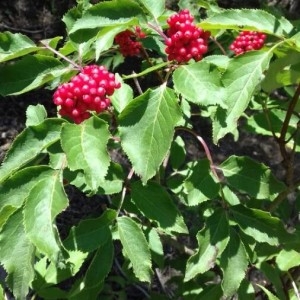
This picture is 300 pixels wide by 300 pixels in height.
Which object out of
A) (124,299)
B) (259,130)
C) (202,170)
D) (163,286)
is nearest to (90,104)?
(202,170)

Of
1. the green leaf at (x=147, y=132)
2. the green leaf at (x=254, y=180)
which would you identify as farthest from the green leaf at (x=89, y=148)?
the green leaf at (x=254, y=180)

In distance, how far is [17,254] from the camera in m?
1.40

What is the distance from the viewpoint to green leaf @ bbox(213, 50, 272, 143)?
140cm

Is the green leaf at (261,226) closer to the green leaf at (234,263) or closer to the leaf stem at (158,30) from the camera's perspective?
the green leaf at (234,263)

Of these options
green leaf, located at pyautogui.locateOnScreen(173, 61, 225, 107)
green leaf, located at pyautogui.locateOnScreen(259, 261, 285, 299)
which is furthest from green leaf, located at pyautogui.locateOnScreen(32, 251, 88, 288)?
green leaf, located at pyautogui.locateOnScreen(173, 61, 225, 107)

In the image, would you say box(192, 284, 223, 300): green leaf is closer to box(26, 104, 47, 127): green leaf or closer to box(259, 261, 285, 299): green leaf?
box(259, 261, 285, 299): green leaf

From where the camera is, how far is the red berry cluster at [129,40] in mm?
1840

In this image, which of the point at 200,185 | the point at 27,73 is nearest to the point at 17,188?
the point at 27,73

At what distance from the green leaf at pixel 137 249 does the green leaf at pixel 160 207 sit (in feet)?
0.24

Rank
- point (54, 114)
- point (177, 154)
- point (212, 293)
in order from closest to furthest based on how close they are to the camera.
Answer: point (212, 293) → point (177, 154) → point (54, 114)

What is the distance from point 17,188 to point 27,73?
0.39m

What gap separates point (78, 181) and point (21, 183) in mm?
353

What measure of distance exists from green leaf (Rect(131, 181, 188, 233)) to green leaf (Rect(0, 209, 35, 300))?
15.7 inches

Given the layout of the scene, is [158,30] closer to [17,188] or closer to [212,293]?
[17,188]
